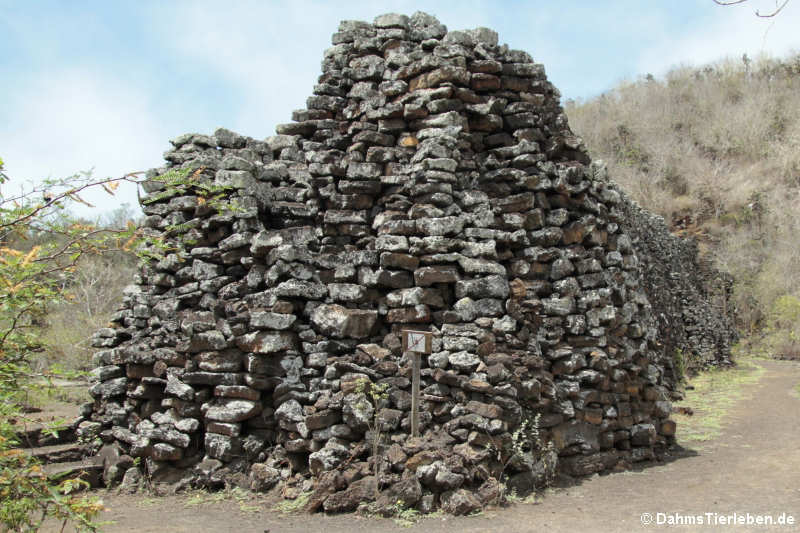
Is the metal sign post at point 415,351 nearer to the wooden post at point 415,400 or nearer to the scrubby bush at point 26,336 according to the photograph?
the wooden post at point 415,400

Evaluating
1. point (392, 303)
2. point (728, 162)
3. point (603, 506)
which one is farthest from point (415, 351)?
point (728, 162)

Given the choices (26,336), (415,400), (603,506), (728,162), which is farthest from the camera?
(728,162)

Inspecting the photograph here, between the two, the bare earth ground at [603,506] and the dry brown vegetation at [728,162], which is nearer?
the bare earth ground at [603,506]

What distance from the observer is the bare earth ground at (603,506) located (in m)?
4.74

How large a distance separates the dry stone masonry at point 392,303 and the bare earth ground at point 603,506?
0.22 metres

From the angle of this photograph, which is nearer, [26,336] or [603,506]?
[26,336]

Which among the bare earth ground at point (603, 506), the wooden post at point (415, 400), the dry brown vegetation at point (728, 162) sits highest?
the dry brown vegetation at point (728, 162)

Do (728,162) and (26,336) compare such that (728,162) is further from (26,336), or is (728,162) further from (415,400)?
(26,336)

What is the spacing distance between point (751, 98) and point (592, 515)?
103 feet

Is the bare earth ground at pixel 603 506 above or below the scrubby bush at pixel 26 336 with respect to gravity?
below

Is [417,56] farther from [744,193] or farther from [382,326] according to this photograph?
[744,193]

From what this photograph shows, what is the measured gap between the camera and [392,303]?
19.8 feet

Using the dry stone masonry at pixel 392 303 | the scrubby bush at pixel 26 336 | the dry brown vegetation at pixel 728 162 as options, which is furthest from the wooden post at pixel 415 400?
the dry brown vegetation at pixel 728 162

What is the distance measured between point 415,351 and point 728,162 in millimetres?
26840
